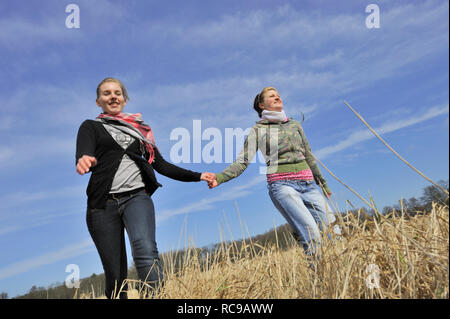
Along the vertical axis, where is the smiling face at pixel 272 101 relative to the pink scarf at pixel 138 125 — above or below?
above

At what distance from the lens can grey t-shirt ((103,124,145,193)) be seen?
3.31 m

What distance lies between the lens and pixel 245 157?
4.29 meters

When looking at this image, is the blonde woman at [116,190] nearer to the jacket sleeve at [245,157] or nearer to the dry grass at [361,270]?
the dry grass at [361,270]

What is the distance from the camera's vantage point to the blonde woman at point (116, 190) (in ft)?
10.1

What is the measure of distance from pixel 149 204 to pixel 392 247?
6.44 ft

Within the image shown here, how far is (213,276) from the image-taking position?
2.89m

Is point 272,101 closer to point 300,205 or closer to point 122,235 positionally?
point 300,205

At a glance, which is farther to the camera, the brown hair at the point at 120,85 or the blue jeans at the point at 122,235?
the brown hair at the point at 120,85

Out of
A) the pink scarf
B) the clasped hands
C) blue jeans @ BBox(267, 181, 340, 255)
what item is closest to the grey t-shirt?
the pink scarf

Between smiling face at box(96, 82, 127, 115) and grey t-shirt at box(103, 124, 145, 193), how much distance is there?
0.80ft

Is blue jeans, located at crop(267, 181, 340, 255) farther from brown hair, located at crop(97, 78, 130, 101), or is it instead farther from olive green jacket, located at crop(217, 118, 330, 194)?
brown hair, located at crop(97, 78, 130, 101)

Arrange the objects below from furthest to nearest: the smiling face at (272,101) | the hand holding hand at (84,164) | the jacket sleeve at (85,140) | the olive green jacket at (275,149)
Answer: the smiling face at (272,101)
the olive green jacket at (275,149)
the jacket sleeve at (85,140)
the hand holding hand at (84,164)

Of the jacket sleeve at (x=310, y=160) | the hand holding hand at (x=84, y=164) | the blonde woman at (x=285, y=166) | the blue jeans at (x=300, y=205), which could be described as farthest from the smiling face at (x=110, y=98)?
the jacket sleeve at (x=310, y=160)
